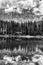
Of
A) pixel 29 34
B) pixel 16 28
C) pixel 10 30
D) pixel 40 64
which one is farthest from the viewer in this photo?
pixel 16 28

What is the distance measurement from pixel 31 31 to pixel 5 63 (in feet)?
381

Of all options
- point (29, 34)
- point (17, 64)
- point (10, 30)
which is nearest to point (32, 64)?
point (17, 64)

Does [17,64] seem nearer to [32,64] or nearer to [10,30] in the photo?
[32,64]

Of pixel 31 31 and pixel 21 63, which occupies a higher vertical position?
pixel 21 63

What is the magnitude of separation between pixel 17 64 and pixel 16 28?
143861mm

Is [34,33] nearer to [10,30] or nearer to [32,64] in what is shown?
[10,30]

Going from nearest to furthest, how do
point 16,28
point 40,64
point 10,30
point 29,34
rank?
point 40,64, point 29,34, point 10,30, point 16,28

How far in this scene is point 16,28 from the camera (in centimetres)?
15525

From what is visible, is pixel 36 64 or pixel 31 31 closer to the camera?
pixel 36 64

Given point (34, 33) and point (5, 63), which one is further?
point (34, 33)

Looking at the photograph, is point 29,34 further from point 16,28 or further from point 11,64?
point 11,64

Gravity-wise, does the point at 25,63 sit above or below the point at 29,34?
above

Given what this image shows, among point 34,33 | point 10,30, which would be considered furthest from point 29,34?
point 10,30

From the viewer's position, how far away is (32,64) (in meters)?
11.7
